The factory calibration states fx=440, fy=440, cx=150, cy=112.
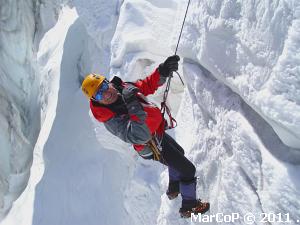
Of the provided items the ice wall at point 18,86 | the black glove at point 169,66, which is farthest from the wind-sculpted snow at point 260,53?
the ice wall at point 18,86

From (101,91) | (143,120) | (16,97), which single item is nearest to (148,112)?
(143,120)

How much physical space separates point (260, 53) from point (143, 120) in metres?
0.89

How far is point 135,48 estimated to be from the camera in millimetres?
Result: 5738

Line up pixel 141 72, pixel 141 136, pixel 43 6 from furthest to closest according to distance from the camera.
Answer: pixel 43 6 < pixel 141 72 < pixel 141 136

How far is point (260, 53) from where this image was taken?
9.47 ft

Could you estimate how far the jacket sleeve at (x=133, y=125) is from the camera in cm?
297

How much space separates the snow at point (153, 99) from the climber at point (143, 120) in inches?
10.3

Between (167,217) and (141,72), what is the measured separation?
7.11ft

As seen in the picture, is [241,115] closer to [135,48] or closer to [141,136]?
[141,136]

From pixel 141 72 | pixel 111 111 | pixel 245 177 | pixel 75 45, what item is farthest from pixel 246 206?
pixel 75 45

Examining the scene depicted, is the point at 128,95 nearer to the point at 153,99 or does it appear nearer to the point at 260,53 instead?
the point at 260,53

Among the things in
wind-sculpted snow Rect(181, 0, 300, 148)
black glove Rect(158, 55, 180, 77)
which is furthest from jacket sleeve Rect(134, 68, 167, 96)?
wind-sculpted snow Rect(181, 0, 300, 148)

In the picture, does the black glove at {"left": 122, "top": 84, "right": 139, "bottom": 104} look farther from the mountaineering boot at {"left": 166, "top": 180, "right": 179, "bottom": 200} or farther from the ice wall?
the ice wall

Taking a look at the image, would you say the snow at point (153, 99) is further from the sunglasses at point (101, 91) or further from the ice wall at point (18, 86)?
the sunglasses at point (101, 91)
